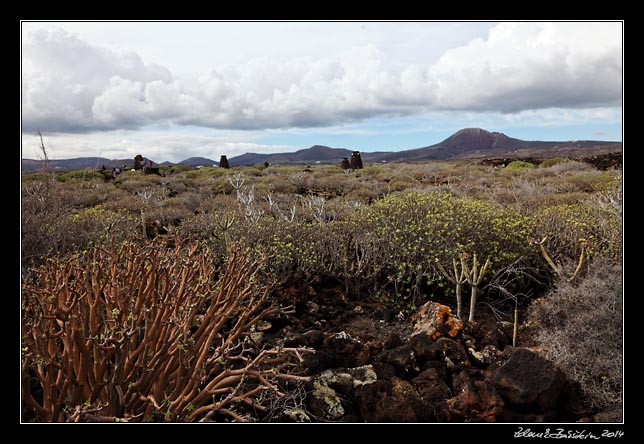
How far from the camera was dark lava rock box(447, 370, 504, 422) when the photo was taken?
3.77 metres

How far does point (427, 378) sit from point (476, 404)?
1.57ft

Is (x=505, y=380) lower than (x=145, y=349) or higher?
lower

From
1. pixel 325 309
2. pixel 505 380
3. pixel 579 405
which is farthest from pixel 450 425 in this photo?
pixel 325 309

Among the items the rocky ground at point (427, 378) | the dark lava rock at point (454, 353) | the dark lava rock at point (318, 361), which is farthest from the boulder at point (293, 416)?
the dark lava rock at point (454, 353)

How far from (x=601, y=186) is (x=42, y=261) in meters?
13.5

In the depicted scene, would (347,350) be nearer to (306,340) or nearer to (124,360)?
(306,340)

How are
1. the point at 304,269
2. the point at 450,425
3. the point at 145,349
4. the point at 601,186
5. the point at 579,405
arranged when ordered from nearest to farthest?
the point at 450,425
the point at 145,349
the point at 579,405
the point at 304,269
the point at 601,186

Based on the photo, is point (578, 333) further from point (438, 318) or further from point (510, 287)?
point (510, 287)

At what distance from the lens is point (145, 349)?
125 inches

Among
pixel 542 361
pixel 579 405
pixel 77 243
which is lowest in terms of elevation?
pixel 579 405

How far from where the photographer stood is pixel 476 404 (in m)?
3.84


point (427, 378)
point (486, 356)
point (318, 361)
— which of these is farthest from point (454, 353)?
point (318, 361)

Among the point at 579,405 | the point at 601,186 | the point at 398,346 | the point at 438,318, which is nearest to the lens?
the point at 579,405

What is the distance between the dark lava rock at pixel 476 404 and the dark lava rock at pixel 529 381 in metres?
0.12
